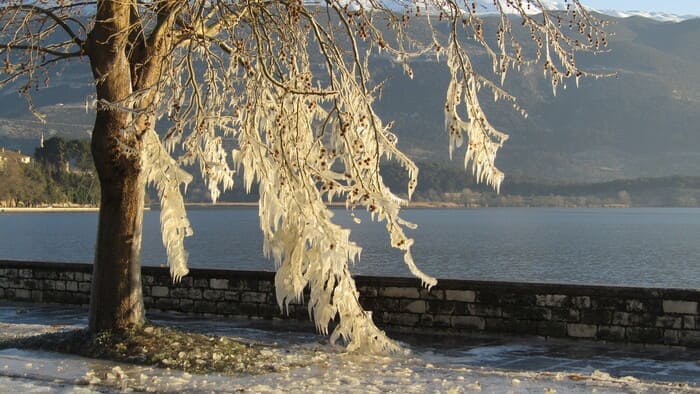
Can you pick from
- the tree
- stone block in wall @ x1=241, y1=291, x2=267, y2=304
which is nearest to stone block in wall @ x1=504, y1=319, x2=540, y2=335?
the tree

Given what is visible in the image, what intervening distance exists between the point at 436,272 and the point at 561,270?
10.4 metres

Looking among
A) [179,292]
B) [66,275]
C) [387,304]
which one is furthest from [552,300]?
[66,275]

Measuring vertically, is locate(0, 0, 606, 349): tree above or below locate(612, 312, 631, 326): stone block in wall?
above

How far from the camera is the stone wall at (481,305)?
489 inches

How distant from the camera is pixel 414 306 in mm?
13781

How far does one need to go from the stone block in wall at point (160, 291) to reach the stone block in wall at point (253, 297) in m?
1.61

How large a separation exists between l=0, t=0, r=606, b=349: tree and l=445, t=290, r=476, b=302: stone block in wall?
2.40 meters

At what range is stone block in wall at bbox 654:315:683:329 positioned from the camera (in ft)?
40.4

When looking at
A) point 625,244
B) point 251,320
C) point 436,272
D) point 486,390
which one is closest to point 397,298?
point 251,320

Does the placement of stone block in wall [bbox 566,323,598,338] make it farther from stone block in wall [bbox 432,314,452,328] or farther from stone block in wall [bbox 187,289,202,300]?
stone block in wall [bbox 187,289,202,300]

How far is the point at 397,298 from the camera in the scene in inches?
548

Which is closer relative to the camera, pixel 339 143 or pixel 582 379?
pixel 582 379

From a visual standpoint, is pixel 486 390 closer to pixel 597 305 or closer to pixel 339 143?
pixel 339 143

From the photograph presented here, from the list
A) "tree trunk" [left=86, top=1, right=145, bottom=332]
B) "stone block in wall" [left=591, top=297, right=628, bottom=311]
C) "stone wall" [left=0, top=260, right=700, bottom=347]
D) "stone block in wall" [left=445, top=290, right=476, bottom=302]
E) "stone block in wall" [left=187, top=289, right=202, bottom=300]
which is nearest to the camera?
"tree trunk" [left=86, top=1, right=145, bottom=332]
